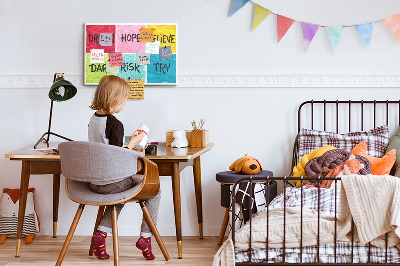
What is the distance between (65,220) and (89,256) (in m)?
0.69

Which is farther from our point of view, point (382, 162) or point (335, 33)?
point (335, 33)

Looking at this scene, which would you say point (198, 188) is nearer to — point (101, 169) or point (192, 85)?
point (192, 85)

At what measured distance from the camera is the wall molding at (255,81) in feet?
12.0

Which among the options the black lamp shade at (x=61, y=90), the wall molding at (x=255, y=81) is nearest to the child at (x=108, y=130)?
the black lamp shade at (x=61, y=90)

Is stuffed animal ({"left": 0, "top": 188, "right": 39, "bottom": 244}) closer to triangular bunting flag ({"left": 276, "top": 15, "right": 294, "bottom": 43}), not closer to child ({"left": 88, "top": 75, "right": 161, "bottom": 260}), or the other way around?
child ({"left": 88, "top": 75, "right": 161, "bottom": 260})

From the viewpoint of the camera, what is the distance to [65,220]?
3742mm

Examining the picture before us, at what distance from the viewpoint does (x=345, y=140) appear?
3.48 metres

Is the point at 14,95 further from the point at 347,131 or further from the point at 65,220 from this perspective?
the point at 347,131

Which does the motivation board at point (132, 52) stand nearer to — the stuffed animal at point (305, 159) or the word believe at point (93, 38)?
the word believe at point (93, 38)

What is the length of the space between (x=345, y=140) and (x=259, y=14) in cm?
104

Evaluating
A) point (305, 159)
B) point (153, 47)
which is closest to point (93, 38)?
point (153, 47)

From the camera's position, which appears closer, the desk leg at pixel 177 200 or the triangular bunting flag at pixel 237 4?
the desk leg at pixel 177 200

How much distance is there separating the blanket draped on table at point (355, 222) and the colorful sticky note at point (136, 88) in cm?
161

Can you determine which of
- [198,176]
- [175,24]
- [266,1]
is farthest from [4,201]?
[266,1]
